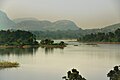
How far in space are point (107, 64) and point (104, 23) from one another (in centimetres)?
42

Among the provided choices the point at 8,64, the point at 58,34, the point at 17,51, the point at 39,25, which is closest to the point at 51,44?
the point at 58,34

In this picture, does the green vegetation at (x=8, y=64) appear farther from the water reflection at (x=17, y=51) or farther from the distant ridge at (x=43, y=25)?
the distant ridge at (x=43, y=25)

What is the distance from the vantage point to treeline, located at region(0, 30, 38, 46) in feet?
11.1

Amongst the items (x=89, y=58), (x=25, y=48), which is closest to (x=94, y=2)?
(x=89, y=58)

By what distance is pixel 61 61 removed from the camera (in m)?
3.30

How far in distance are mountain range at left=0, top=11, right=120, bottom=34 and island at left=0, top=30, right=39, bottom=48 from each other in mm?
51

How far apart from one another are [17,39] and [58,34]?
0.43 m

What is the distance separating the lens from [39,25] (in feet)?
11.1

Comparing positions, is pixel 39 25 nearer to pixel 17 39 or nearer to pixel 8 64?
pixel 17 39

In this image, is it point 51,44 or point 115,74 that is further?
point 51,44

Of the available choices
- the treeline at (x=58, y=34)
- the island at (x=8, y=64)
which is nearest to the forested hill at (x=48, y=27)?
the treeline at (x=58, y=34)

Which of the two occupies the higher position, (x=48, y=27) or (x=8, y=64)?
(x=48, y=27)

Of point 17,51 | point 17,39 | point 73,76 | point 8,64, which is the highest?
point 17,39

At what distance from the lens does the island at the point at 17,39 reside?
3.38m
